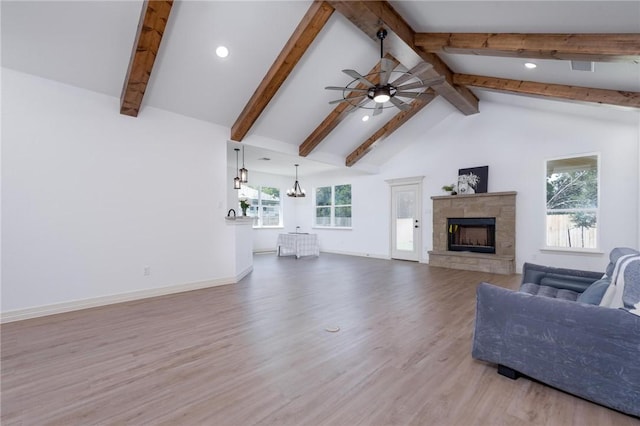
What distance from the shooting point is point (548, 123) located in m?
5.81

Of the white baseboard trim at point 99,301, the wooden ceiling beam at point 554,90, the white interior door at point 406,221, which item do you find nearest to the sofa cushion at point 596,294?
Answer: the wooden ceiling beam at point 554,90

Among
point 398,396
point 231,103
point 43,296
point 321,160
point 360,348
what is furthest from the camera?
point 321,160

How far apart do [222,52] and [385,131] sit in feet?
14.1

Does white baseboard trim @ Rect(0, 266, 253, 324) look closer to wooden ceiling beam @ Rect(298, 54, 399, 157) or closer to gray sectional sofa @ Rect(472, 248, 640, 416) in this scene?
wooden ceiling beam @ Rect(298, 54, 399, 157)

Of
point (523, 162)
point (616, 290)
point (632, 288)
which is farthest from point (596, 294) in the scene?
point (523, 162)

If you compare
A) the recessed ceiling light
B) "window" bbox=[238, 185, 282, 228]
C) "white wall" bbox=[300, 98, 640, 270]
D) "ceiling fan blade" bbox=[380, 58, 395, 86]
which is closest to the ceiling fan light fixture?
"ceiling fan blade" bbox=[380, 58, 395, 86]

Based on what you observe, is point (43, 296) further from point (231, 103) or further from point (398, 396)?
point (398, 396)

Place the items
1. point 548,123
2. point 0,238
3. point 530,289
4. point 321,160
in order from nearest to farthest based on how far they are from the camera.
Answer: point 530,289 → point 0,238 → point 548,123 → point 321,160

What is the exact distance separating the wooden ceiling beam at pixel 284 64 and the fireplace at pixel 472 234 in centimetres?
518

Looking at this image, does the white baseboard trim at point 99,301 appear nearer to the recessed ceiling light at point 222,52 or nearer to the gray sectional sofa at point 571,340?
the recessed ceiling light at point 222,52

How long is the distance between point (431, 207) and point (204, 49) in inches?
244

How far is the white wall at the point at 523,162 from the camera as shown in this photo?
501 centimetres

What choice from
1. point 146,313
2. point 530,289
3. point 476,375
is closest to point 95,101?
point 146,313

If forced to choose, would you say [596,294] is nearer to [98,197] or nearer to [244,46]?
[244,46]
